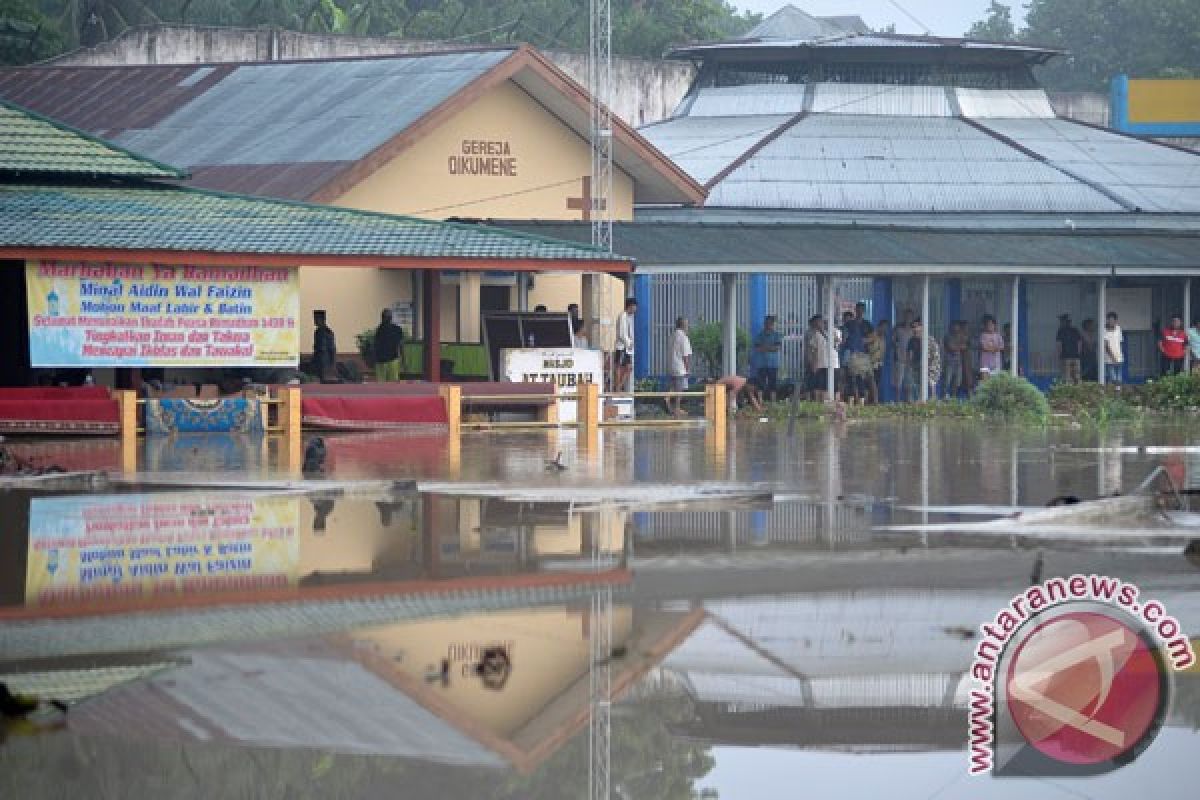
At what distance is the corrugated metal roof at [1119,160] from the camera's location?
43.3 meters

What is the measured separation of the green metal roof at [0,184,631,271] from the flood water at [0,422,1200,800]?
7.31 metres

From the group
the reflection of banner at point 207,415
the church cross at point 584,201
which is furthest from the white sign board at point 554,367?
the church cross at point 584,201

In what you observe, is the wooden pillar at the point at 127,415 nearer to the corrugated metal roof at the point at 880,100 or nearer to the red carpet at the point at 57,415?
the red carpet at the point at 57,415

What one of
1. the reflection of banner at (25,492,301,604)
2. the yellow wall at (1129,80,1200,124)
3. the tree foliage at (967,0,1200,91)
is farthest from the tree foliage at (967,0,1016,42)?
the reflection of banner at (25,492,301,604)

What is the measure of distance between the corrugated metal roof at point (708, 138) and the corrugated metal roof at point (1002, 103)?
4.17 m

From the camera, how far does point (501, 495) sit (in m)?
19.8

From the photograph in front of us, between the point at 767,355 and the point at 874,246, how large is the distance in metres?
2.67

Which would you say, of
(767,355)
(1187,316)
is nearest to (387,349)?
(767,355)

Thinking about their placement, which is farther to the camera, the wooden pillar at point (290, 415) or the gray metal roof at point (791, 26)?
the gray metal roof at point (791, 26)

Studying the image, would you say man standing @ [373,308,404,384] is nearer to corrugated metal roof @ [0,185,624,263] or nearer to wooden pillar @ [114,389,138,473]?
corrugated metal roof @ [0,185,624,263]

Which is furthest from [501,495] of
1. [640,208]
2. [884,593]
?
[640,208]

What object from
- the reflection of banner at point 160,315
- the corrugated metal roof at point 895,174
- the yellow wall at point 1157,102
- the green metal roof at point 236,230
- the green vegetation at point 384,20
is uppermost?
the green vegetation at point 384,20

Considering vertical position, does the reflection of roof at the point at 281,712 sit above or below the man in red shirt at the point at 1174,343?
below

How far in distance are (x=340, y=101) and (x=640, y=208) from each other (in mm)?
6218
